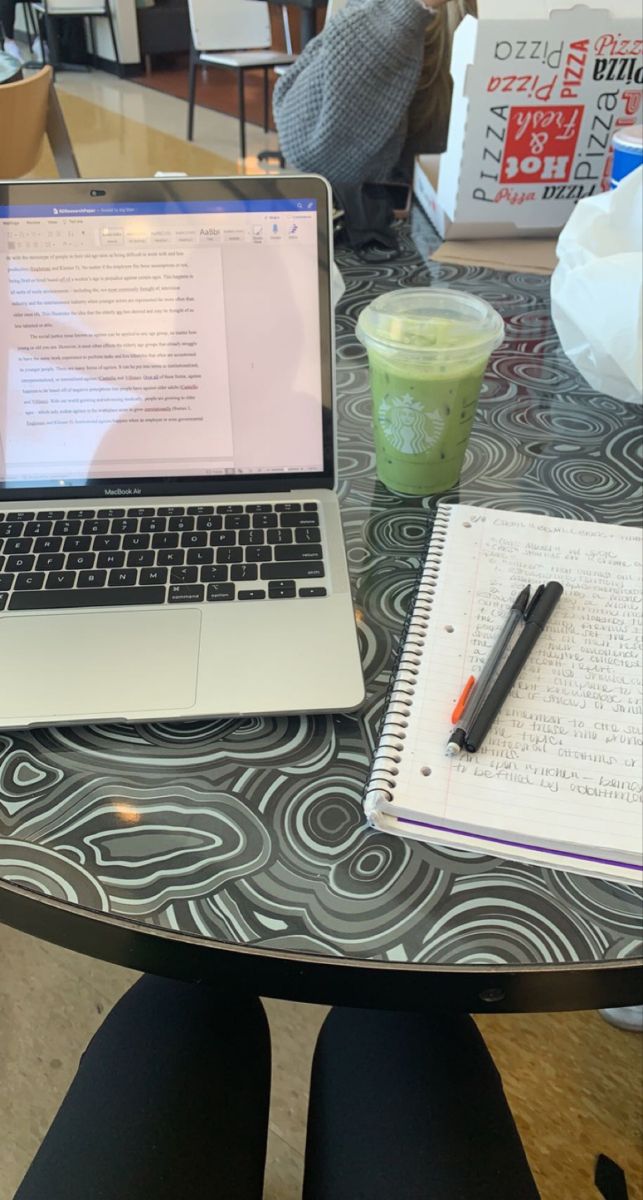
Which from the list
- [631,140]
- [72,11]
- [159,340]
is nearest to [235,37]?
[72,11]

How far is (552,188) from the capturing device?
3.38ft

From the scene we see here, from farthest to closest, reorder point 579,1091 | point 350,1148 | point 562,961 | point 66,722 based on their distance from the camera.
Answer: point 579,1091
point 350,1148
point 66,722
point 562,961

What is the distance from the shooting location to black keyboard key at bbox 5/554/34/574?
0.58 metres

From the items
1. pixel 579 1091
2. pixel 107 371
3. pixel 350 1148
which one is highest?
pixel 107 371

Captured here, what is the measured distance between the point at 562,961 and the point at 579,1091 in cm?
72

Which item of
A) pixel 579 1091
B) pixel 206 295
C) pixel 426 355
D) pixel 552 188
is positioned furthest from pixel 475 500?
pixel 579 1091

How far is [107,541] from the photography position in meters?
0.60

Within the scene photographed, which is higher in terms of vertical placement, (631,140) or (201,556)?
(631,140)

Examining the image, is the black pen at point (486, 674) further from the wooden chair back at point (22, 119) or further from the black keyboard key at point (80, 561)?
the wooden chair back at point (22, 119)

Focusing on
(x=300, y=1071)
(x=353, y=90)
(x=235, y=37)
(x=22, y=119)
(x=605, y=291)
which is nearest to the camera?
(x=605, y=291)

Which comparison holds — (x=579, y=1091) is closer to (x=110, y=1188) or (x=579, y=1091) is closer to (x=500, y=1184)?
(x=500, y=1184)

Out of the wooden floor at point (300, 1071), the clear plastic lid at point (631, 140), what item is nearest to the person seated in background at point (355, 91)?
the clear plastic lid at point (631, 140)

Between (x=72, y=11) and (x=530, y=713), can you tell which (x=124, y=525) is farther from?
(x=72, y=11)

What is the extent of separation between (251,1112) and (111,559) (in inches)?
16.3
